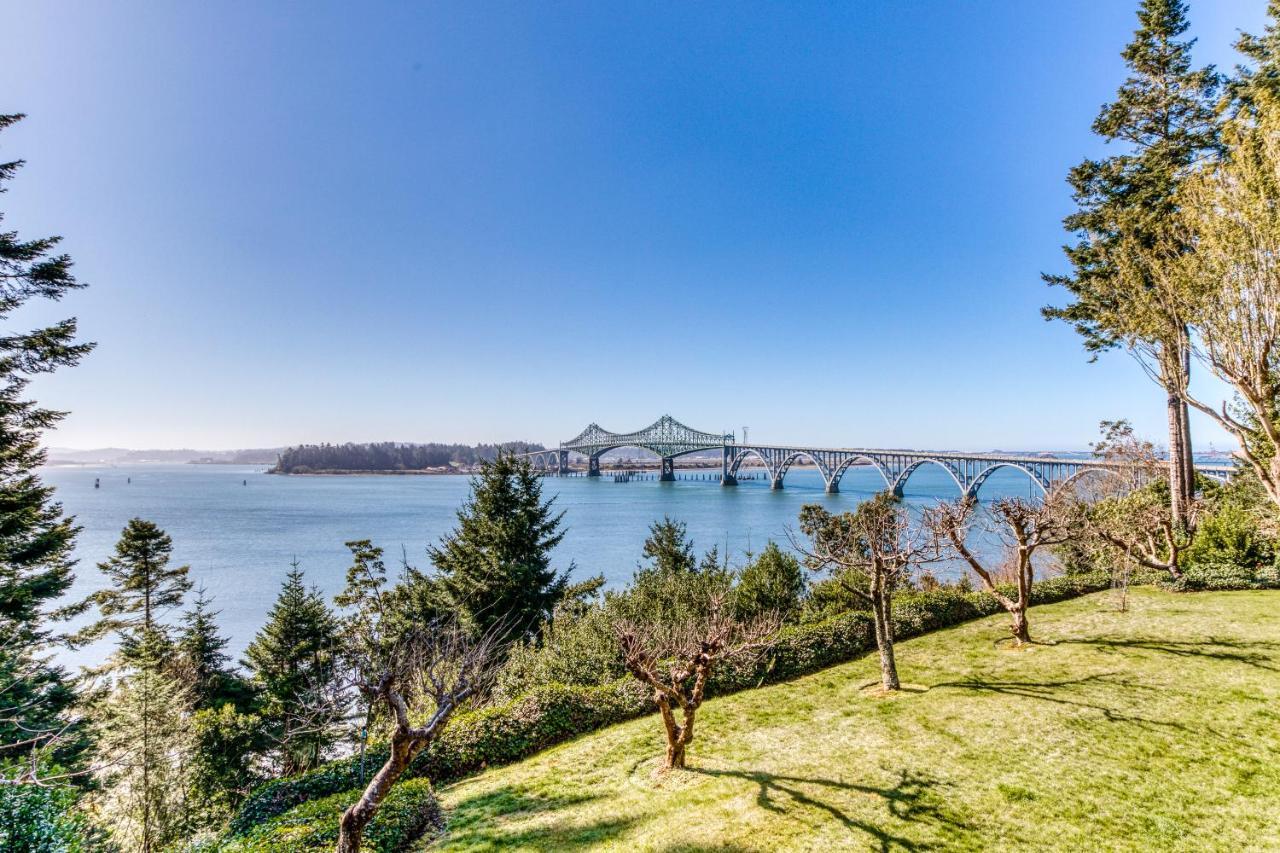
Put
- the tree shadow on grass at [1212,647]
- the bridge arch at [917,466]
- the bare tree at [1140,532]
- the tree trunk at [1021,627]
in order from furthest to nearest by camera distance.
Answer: the bridge arch at [917,466] → the bare tree at [1140,532] → the tree trunk at [1021,627] → the tree shadow on grass at [1212,647]

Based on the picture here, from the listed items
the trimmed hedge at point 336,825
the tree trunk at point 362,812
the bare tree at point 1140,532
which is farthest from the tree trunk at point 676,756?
the bare tree at point 1140,532

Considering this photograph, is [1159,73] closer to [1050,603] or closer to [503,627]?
[1050,603]

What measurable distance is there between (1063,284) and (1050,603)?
920 centimetres

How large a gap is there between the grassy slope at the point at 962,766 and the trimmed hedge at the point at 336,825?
16.2 inches

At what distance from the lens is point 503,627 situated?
59.9 feet

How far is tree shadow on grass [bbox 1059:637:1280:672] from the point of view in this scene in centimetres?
822

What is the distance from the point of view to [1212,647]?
895 cm

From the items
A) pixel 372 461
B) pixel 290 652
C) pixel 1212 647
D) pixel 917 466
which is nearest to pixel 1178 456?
pixel 1212 647

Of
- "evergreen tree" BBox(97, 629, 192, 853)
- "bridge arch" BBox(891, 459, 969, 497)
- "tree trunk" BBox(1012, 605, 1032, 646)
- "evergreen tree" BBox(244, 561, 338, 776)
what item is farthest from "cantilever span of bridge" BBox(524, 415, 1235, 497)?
"evergreen tree" BBox(97, 629, 192, 853)

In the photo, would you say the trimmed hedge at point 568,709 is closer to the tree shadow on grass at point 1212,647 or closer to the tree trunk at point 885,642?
the tree trunk at point 885,642

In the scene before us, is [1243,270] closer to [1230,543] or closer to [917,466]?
[1230,543]

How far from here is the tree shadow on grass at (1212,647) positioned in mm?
8219

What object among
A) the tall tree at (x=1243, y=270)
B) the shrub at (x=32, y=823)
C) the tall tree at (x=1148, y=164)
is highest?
the tall tree at (x=1148, y=164)

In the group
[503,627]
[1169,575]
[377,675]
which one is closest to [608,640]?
[377,675]
